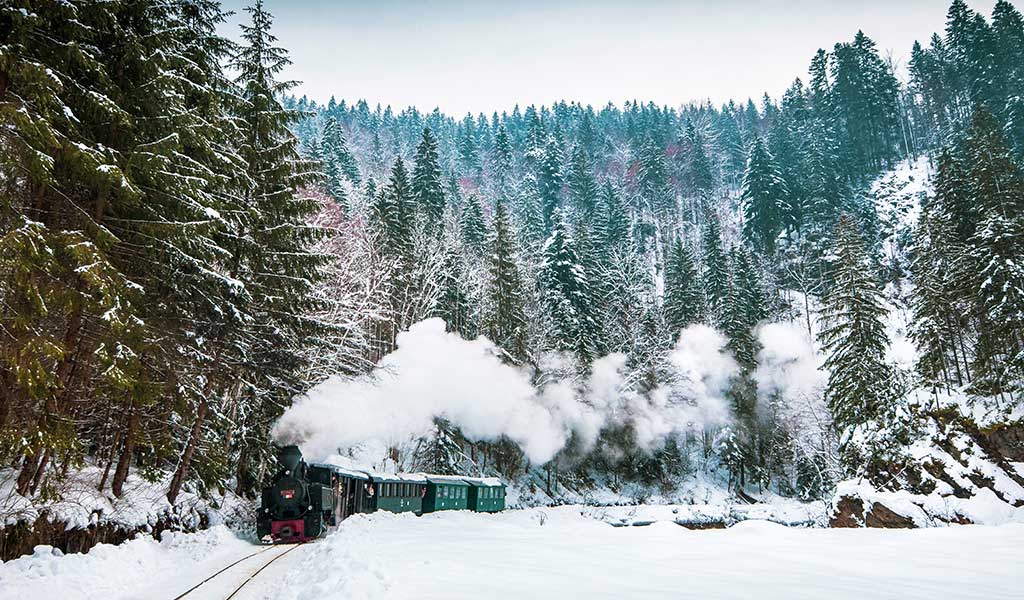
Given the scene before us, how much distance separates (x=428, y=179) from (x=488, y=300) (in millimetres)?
19766

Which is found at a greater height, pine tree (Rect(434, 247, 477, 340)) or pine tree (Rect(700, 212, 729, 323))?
pine tree (Rect(700, 212, 729, 323))

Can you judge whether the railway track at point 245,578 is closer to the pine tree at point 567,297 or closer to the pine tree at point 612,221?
the pine tree at point 567,297

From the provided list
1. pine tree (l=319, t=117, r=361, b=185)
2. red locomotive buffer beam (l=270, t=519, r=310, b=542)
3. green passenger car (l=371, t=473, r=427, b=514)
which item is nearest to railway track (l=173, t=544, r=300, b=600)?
red locomotive buffer beam (l=270, t=519, r=310, b=542)

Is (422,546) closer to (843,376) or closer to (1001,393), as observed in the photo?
(843,376)

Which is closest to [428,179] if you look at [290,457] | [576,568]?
[290,457]

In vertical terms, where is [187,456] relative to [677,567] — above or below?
above

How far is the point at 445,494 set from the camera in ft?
93.5

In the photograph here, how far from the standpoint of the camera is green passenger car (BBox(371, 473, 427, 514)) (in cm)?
2414

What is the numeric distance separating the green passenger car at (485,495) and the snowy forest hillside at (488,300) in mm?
4229

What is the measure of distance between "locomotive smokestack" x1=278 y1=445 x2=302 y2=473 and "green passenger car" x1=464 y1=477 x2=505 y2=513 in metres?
13.4

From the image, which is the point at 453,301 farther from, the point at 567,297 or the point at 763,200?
the point at 763,200

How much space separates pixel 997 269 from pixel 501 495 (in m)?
28.0

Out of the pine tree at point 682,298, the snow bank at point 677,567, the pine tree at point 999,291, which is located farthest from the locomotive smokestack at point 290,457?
the pine tree at point 682,298

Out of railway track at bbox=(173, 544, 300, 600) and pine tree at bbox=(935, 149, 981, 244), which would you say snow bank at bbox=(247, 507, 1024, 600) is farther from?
pine tree at bbox=(935, 149, 981, 244)
